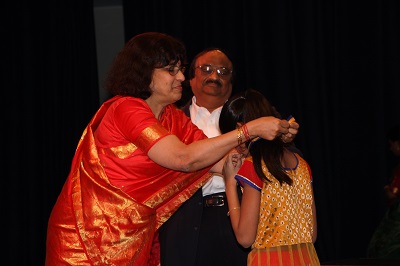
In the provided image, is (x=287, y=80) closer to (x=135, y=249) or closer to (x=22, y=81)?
(x=22, y=81)

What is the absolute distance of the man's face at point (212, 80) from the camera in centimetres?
409

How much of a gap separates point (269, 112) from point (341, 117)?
3.04 metres

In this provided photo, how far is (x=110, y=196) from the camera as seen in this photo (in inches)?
110

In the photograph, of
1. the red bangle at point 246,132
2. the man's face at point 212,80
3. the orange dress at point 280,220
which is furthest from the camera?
the man's face at point 212,80

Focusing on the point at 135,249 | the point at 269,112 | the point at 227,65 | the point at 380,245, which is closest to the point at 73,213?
the point at 135,249

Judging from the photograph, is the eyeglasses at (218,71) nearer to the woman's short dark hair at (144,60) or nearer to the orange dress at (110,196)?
the woman's short dark hair at (144,60)

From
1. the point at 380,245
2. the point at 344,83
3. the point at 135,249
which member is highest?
the point at 344,83

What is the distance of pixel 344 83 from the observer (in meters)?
5.67

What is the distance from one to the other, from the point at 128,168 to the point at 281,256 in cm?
67

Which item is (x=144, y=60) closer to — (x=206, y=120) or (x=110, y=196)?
(x=110, y=196)

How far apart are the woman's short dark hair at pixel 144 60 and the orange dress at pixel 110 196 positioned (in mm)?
76

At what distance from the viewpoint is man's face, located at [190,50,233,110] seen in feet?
13.4

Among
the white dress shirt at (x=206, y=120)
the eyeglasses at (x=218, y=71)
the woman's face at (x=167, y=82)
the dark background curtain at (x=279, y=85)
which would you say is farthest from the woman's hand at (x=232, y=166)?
the dark background curtain at (x=279, y=85)

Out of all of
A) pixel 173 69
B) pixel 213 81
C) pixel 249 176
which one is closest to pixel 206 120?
pixel 213 81
